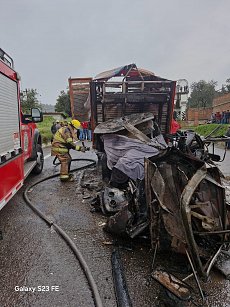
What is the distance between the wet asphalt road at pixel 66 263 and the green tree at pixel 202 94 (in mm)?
41133

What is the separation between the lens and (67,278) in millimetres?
2543

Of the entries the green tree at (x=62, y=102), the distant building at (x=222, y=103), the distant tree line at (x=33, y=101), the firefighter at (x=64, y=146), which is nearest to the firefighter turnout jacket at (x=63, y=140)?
the firefighter at (x=64, y=146)

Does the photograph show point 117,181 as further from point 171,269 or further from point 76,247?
point 171,269

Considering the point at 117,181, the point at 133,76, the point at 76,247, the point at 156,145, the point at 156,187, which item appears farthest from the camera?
the point at 133,76

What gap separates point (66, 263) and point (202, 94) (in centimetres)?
4298

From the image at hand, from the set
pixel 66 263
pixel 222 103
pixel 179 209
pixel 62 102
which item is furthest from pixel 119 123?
pixel 62 102

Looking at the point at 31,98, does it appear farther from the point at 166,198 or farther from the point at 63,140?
the point at 166,198

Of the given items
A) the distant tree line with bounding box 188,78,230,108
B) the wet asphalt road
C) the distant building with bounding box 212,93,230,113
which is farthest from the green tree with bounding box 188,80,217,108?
the wet asphalt road

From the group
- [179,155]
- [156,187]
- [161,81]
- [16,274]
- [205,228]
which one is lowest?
[16,274]

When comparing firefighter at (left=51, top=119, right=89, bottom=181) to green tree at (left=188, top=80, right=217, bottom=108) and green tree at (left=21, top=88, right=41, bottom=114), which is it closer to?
green tree at (left=21, top=88, right=41, bottom=114)

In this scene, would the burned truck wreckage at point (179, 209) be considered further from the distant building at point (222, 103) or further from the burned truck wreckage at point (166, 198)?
the distant building at point (222, 103)

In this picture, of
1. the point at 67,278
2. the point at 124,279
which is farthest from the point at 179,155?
the point at 67,278

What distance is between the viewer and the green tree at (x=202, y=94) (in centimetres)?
4125

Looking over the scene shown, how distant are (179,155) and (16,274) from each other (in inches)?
88.3
